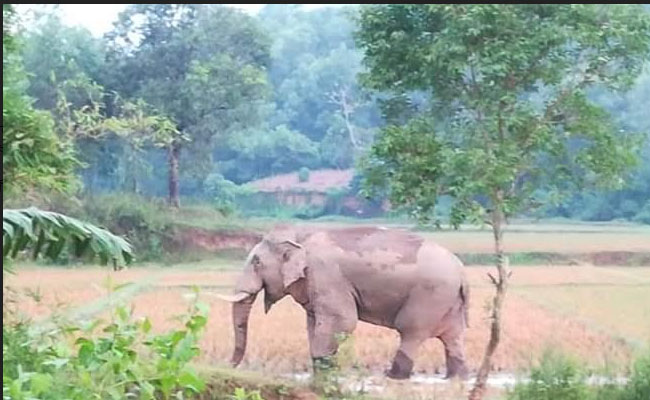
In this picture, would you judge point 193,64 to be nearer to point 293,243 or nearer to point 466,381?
point 293,243

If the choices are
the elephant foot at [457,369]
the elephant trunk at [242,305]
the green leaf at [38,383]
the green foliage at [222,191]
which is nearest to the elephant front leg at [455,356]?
the elephant foot at [457,369]

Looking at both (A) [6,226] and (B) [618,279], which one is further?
(B) [618,279]

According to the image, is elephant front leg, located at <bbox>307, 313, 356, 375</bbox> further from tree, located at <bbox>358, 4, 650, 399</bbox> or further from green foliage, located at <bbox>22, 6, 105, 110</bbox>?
green foliage, located at <bbox>22, 6, 105, 110</bbox>

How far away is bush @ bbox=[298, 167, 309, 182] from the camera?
2463 mm

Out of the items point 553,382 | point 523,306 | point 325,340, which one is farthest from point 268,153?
point 553,382

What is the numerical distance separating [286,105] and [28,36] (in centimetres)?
54

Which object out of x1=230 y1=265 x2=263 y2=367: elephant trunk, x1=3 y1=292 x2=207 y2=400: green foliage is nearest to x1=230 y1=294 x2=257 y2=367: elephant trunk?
x1=230 y1=265 x2=263 y2=367: elephant trunk

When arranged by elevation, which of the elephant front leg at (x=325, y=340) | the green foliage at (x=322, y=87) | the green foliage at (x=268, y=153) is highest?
the green foliage at (x=322, y=87)

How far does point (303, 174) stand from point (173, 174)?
27 centimetres

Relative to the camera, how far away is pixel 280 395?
2.51 meters

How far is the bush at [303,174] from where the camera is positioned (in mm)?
2463

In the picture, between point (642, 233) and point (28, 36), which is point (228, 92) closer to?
point (28, 36)

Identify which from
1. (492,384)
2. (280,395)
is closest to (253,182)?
(280,395)

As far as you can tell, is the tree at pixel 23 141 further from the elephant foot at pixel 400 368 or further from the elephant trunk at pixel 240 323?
the elephant foot at pixel 400 368
